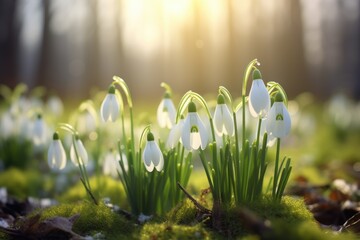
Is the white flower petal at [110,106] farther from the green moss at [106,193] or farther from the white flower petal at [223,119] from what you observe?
the green moss at [106,193]

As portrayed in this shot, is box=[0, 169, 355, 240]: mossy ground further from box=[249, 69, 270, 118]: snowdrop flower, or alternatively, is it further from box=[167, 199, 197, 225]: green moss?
box=[249, 69, 270, 118]: snowdrop flower

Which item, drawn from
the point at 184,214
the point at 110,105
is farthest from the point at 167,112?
the point at 184,214

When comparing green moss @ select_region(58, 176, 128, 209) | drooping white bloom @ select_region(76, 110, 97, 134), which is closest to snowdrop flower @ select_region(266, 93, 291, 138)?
green moss @ select_region(58, 176, 128, 209)

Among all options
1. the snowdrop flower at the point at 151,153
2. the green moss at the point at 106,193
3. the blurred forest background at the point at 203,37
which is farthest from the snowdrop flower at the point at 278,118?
the blurred forest background at the point at 203,37

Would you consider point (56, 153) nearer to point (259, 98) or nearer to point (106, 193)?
point (106, 193)

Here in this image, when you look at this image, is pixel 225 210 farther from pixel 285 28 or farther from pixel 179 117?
pixel 285 28
